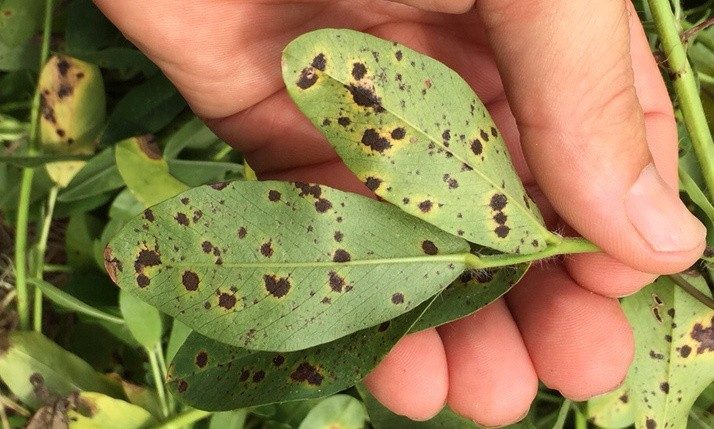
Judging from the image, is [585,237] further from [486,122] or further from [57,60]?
[57,60]

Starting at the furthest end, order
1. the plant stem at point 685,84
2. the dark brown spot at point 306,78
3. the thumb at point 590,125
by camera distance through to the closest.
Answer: the plant stem at point 685,84
the thumb at point 590,125
the dark brown spot at point 306,78

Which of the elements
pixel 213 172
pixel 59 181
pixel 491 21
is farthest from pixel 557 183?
pixel 59 181

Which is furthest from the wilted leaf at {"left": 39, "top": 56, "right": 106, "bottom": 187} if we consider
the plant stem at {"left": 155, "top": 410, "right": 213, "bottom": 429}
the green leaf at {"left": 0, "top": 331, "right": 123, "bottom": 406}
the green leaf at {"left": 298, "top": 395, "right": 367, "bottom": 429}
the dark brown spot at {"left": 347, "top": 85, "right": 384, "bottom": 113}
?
the dark brown spot at {"left": 347, "top": 85, "right": 384, "bottom": 113}

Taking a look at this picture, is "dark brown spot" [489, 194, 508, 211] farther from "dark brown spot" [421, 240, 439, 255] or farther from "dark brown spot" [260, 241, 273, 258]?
"dark brown spot" [260, 241, 273, 258]

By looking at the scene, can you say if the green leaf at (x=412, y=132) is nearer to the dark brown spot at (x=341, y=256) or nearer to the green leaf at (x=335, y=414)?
the dark brown spot at (x=341, y=256)

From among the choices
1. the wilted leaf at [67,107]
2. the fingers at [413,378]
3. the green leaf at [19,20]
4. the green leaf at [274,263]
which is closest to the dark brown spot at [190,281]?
the green leaf at [274,263]
